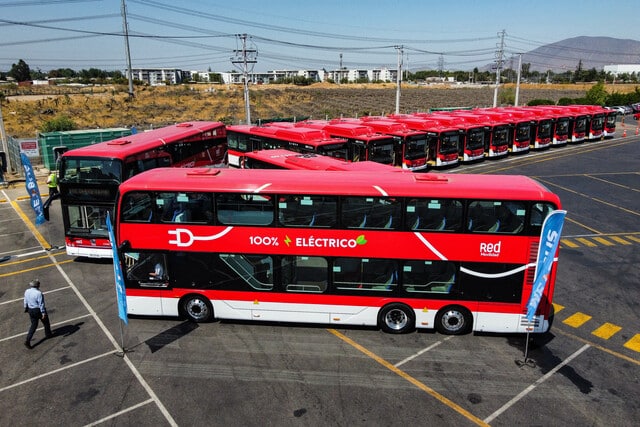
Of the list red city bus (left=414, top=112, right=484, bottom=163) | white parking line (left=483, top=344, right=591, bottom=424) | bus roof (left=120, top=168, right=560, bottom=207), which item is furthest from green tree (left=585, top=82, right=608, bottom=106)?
white parking line (left=483, top=344, right=591, bottom=424)

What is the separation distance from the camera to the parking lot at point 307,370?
28.9 feet

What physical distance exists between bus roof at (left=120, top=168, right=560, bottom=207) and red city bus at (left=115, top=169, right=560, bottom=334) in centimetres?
3

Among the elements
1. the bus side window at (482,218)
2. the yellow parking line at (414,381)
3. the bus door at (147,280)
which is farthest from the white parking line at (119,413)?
the bus side window at (482,218)

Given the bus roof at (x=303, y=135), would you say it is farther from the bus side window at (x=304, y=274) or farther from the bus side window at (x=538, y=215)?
the bus side window at (x=538, y=215)

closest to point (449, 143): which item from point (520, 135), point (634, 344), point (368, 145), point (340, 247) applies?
point (368, 145)

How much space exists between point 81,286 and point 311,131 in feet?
52.1

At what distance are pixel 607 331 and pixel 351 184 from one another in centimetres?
790

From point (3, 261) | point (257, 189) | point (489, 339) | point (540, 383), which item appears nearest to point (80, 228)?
point (3, 261)

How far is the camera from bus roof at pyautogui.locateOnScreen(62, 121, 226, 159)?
16.1 m

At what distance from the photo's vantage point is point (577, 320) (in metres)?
12.6

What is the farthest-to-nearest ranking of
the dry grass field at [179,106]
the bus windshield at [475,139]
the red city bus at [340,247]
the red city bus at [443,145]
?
the dry grass field at [179,106] → the bus windshield at [475,139] → the red city bus at [443,145] → the red city bus at [340,247]

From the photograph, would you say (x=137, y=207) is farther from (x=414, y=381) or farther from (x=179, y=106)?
(x=179, y=106)

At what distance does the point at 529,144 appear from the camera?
4109 cm

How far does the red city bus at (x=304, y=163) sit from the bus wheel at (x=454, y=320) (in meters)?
6.12
